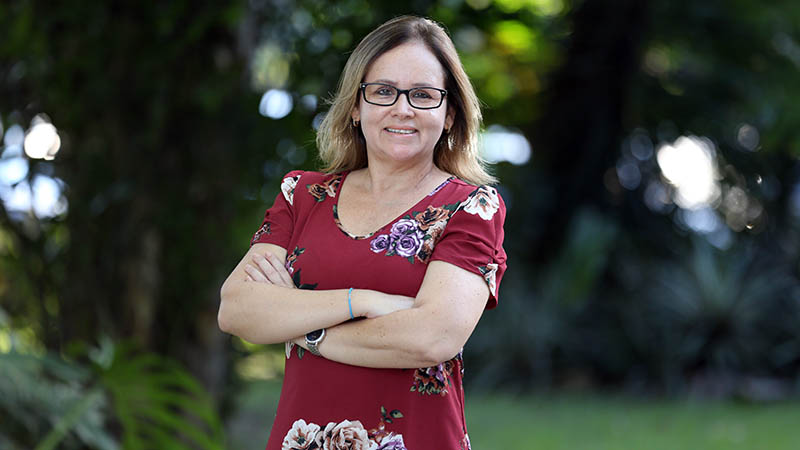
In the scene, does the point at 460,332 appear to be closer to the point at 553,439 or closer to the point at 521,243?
the point at 553,439

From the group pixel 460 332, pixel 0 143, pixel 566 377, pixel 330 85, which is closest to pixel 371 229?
pixel 460 332

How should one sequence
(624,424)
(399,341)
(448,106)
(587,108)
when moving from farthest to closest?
(587,108) → (624,424) → (448,106) → (399,341)

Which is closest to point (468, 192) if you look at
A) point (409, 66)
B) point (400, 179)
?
point (400, 179)

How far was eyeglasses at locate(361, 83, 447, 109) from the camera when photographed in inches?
69.6

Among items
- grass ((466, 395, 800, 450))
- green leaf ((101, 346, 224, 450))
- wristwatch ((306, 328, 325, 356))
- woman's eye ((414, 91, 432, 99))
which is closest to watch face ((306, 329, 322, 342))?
wristwatch ((306, 328, 325, 356))

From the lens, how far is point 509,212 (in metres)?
9.43

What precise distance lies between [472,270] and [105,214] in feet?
9.81

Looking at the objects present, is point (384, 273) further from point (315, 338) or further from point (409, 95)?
point (409, 95)

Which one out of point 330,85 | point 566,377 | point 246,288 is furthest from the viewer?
point 566,377

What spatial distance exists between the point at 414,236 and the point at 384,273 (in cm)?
9

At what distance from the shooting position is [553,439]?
623cm

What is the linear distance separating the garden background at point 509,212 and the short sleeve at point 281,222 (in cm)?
175

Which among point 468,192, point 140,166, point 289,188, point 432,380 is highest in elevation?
point 140,166

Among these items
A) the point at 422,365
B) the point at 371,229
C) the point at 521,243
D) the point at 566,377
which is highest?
the point at 521,243
